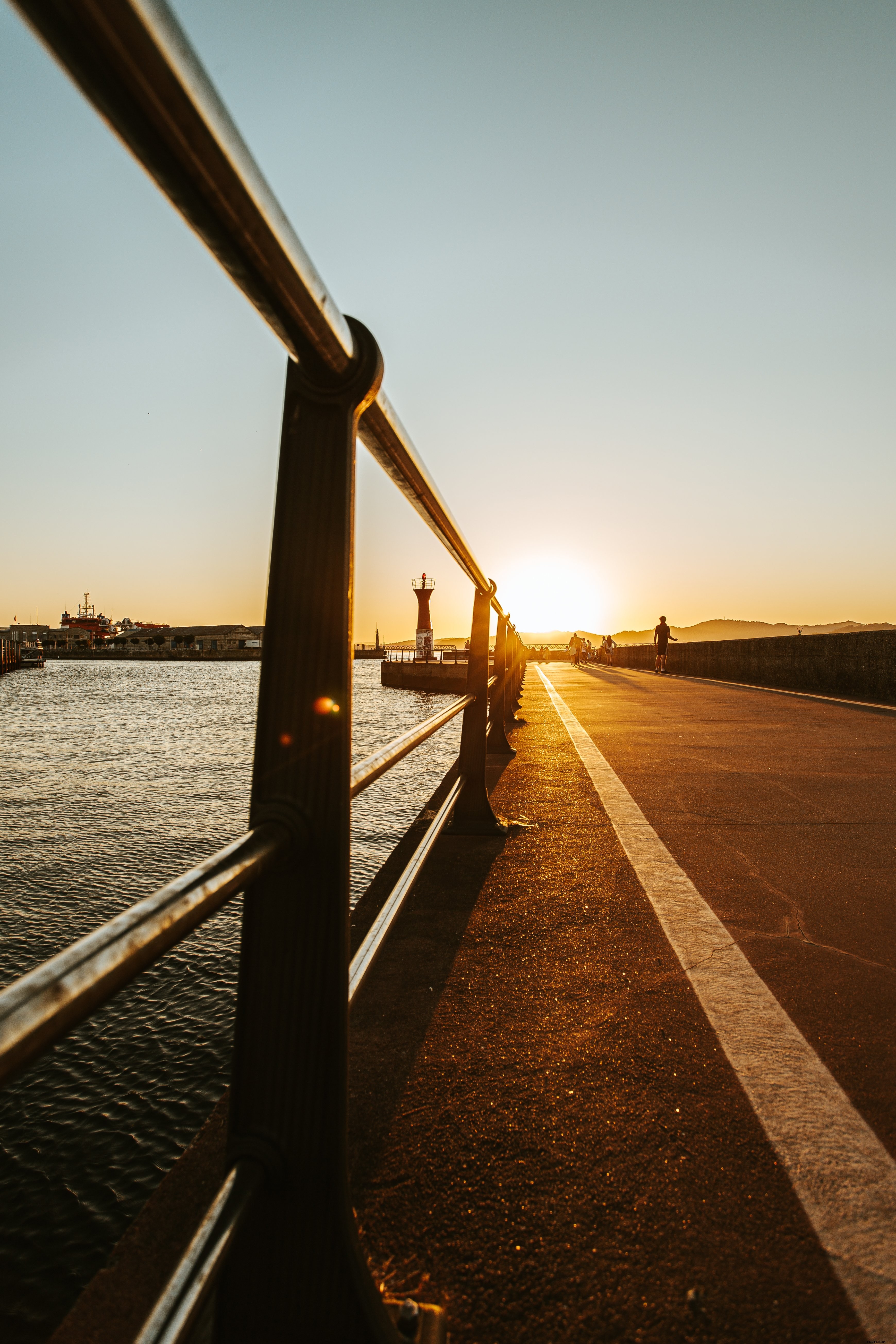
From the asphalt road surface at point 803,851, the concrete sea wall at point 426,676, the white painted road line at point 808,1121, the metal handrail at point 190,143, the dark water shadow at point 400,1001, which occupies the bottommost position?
the concrete sea wall at point 426,676

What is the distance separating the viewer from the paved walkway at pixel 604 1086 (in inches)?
38.7

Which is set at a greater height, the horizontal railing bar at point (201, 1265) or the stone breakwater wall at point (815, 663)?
the stone breakwater wall at point (815, 663)

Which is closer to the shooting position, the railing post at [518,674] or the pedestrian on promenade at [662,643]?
the railing post at [518,674]

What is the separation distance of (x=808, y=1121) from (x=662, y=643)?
20.8m

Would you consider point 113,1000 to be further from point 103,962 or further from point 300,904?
point 103,962

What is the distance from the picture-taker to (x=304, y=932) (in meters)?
0.91

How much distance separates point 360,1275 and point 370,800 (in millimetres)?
5964

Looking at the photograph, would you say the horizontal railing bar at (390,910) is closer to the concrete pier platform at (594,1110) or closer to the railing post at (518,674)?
the concrete pier platform at (594,1110)

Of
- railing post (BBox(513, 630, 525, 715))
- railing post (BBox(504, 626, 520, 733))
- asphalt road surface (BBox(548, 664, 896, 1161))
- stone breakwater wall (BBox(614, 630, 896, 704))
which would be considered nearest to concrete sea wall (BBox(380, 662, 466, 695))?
stone breakwater wall (BBox(614, 630, 896, 704))

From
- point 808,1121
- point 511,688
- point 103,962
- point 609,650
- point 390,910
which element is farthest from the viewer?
point 609,650

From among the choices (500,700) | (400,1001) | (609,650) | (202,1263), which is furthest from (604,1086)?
(609,650)

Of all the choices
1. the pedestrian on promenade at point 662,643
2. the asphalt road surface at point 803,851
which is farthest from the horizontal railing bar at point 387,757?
the pedestrian on promenade at point 662,643

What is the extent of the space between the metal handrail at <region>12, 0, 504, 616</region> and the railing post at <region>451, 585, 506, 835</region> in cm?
256

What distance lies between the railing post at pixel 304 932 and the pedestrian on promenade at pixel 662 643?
67.2 ft
